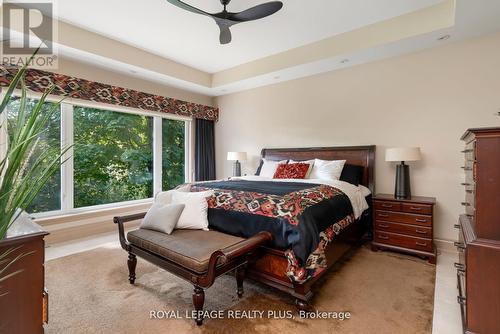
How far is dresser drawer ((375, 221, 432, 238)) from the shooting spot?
2753mm

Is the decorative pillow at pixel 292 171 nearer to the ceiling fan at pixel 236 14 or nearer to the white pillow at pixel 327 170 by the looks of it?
the white pillow at pixel 327 170

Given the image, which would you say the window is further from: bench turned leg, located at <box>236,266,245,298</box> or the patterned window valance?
bench turned leg, located at <box>236,266,245,298</box>

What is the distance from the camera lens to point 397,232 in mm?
2910

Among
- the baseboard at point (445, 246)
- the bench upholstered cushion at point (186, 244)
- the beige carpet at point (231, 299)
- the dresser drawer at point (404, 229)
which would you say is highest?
the bench upholstered cushion at point (186, 244)

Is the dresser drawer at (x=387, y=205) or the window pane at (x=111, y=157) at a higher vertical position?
the window pane at (x=111, y=157)

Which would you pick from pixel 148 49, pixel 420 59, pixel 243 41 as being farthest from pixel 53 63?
pixel 420 59

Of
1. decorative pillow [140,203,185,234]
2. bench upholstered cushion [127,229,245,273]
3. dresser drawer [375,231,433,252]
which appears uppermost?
decorative pillow [140,203,185,234]

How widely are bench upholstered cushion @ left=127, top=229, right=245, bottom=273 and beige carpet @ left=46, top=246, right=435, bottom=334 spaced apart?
0.41m

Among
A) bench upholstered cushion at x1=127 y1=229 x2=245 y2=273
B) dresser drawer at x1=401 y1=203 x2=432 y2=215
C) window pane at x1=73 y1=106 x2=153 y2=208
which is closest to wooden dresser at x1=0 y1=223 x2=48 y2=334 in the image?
bench upholstered cushion at x1=127 y1=229 x2=245 y2=273

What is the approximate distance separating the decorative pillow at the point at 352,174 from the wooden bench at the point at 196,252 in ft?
6.10

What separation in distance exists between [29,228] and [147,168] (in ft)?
11.0

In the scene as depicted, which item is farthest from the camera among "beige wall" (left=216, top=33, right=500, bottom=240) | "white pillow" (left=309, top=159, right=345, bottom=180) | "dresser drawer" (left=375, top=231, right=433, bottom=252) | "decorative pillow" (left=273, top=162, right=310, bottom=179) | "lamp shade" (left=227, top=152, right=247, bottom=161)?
"lamp shade" (left=227, top=152, right=247, bottom=161)

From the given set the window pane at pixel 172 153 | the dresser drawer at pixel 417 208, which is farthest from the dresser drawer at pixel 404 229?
the window pane at pixel 172 153

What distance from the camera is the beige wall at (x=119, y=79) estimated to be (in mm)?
3418
